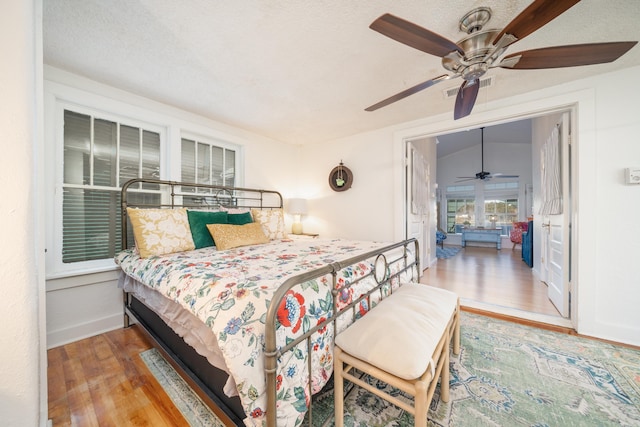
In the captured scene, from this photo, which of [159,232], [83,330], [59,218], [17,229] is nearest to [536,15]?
[17,229]

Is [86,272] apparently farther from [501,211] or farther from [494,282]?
[501,211]

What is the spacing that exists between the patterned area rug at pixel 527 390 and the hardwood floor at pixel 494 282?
749 mm

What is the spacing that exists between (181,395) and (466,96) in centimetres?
291

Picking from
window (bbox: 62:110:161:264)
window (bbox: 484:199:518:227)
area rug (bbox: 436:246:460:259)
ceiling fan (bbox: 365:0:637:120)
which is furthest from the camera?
window (bbox: 484:199:518:227)

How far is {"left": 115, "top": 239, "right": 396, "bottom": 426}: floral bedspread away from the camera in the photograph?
2.89ft

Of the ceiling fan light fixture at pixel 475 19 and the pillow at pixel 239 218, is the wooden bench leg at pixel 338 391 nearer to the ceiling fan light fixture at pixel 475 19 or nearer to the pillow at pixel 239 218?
the pillow at pixel 239 218

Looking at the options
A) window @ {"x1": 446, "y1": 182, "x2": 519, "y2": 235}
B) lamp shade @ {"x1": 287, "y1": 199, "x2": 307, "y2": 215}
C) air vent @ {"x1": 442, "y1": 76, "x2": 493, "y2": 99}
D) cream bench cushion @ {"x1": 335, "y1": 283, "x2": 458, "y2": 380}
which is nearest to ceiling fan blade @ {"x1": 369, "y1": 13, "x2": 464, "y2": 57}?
air vent @ {"x1": 442, "y1": 76, "x2": 493, "y2": 99}

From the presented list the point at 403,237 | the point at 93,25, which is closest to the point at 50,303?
the point at 93,25

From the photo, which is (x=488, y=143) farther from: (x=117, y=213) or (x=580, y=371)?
(x=117, y=213)

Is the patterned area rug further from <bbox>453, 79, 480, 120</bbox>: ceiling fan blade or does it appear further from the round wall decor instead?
the round wall decor

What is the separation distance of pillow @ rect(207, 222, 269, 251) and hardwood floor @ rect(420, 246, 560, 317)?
272cm

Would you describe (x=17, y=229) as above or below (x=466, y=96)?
below

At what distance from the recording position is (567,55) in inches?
51.6

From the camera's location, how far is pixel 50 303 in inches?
77.9
